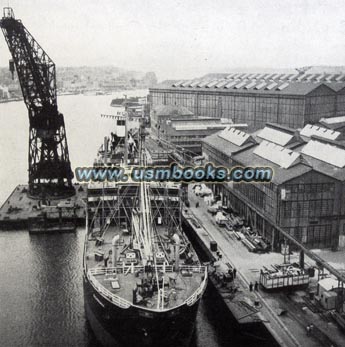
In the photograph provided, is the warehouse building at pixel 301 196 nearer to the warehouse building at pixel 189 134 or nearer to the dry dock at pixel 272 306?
the dry dock at pixel 272 306

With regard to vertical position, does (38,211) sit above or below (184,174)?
below

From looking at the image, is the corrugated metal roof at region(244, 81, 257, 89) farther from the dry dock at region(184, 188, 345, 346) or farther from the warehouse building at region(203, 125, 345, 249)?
the dry dock at region(184, 188, 345, 346)

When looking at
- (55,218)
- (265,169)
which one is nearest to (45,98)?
(55,218)

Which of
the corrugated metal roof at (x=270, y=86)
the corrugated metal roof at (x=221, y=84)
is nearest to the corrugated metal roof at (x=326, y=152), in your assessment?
the corrugated metal roof at (x=270, y=86)

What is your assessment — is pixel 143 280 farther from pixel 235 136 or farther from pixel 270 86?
pixel 270 86

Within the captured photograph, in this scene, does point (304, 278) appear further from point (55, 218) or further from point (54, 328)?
point (55, 218)

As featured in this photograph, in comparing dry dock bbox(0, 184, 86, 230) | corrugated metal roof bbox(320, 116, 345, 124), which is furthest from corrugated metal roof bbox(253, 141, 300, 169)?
corrugated metal roof bbox(320, 116, 345, 124)

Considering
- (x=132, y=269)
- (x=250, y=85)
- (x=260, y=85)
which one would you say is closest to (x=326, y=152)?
(x=132, y=269)
